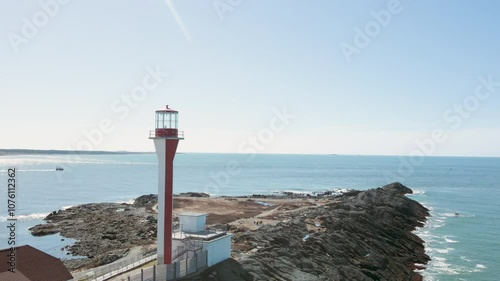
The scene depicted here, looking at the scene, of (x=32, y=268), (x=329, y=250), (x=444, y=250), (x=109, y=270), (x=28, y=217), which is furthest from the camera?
(x=28, y=217)

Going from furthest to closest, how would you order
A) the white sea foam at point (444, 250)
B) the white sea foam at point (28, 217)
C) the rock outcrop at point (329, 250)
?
the white sea foam at point (28, 217)
the white sea foam at point (444, 250)
the rock outcrop at point (329, 250)

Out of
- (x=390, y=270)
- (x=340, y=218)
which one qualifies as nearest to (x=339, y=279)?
(x=390, y=270)

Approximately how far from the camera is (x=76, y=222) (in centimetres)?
6031

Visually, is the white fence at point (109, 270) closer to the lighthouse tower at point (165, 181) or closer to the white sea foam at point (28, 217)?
the lighthouse tower at point (165, 181)

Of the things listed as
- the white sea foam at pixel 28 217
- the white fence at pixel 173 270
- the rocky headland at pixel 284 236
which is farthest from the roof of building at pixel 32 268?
the white sea foam at pixel 28 217

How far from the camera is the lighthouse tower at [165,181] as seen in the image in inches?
926

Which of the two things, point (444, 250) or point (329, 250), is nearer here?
point (329, 250)

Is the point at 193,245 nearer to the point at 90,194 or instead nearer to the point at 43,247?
the point at 43,247

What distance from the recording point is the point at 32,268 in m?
19.7

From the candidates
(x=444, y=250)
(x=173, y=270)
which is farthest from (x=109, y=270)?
(x=444, y=250)

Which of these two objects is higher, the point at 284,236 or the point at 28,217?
the point at 284,236

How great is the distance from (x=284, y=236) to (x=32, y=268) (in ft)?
70.7

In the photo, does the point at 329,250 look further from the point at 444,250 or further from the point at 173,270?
the point at 444,250

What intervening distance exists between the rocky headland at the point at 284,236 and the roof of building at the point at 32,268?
23.2 feet
